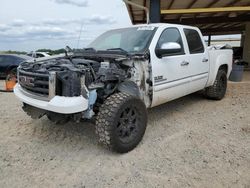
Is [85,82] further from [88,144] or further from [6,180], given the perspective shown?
[6,180]

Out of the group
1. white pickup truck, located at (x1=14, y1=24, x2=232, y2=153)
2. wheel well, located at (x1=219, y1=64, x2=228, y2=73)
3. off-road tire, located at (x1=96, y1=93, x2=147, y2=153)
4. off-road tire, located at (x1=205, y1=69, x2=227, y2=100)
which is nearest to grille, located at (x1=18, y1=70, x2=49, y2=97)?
white pickup truck, located at (x1=14, y1=24, x2=232, y2=153)

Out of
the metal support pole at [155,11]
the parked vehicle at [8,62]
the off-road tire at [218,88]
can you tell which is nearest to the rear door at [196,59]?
the off-road tire at [218,88]

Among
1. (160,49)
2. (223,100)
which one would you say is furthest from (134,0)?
(160,49)

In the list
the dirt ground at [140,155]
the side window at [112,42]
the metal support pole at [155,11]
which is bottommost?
the dirt ground at [140,155]

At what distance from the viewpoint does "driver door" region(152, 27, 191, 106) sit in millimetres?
4441

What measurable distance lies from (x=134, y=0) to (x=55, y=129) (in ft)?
22.8

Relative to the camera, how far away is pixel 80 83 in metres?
3.45

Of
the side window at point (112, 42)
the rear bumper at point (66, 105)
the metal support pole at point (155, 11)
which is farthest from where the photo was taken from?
the metal support pole at point (155, 11)

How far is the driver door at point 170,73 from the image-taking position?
4.44 meters

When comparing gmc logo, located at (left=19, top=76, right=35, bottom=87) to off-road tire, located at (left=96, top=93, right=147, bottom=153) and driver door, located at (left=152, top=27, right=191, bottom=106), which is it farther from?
driver door, located at (left=152, top=27, right=191, bottom=106)

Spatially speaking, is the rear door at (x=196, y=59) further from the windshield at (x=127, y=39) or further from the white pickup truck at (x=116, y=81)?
the windshield at (x=127, y=39)

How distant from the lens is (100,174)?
326 centimetres

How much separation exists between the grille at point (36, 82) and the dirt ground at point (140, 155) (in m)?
0.91

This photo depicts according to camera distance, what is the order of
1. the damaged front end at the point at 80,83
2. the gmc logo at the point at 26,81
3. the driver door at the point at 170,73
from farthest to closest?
the driver door at the point at 170,73 < the gmc logo at the point at 26,81 < the damaged front end at the point at 80,83
